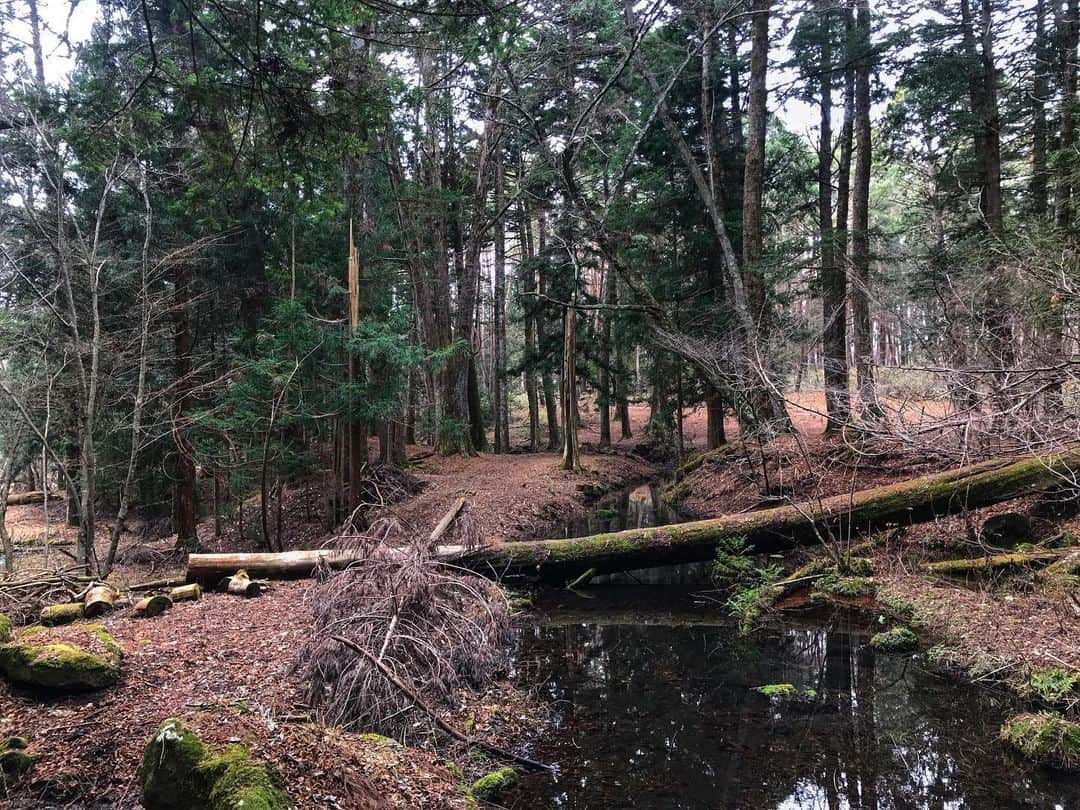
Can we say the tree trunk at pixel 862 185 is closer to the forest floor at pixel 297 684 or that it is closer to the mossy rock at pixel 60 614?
the forest floor at pixel 297 684

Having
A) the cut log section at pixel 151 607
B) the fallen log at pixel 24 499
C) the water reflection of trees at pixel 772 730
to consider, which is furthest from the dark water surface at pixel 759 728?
the fallen log at pixel 24 499

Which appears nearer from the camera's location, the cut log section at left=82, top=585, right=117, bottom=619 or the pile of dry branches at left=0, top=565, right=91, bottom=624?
the pile of dry branches at left=0, top=565, right=91, bottom=624

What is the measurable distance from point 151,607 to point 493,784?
4.38 meters

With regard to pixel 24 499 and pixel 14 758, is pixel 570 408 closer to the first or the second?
pixel 14 758

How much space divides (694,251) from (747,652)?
44.0ft

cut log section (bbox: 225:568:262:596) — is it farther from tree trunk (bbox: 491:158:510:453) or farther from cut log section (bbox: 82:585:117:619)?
tree trunk (bbox: 491:158:510:453)

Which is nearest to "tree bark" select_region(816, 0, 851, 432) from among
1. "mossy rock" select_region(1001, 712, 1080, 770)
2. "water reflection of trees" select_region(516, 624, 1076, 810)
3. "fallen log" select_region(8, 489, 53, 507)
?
"water reflection of trees" select_region(516, 624, 1076, 810)

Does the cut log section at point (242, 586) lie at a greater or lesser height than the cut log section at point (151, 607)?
lesser

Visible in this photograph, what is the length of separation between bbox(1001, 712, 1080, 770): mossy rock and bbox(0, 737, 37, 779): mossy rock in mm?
6265

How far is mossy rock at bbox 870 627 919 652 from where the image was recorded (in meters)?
6.14

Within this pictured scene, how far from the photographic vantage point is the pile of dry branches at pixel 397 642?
4508mm

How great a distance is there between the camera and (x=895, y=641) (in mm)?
6145

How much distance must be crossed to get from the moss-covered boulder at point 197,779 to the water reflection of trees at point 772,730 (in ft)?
6.68

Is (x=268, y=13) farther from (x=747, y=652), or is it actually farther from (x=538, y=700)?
(x=747, y=652)
